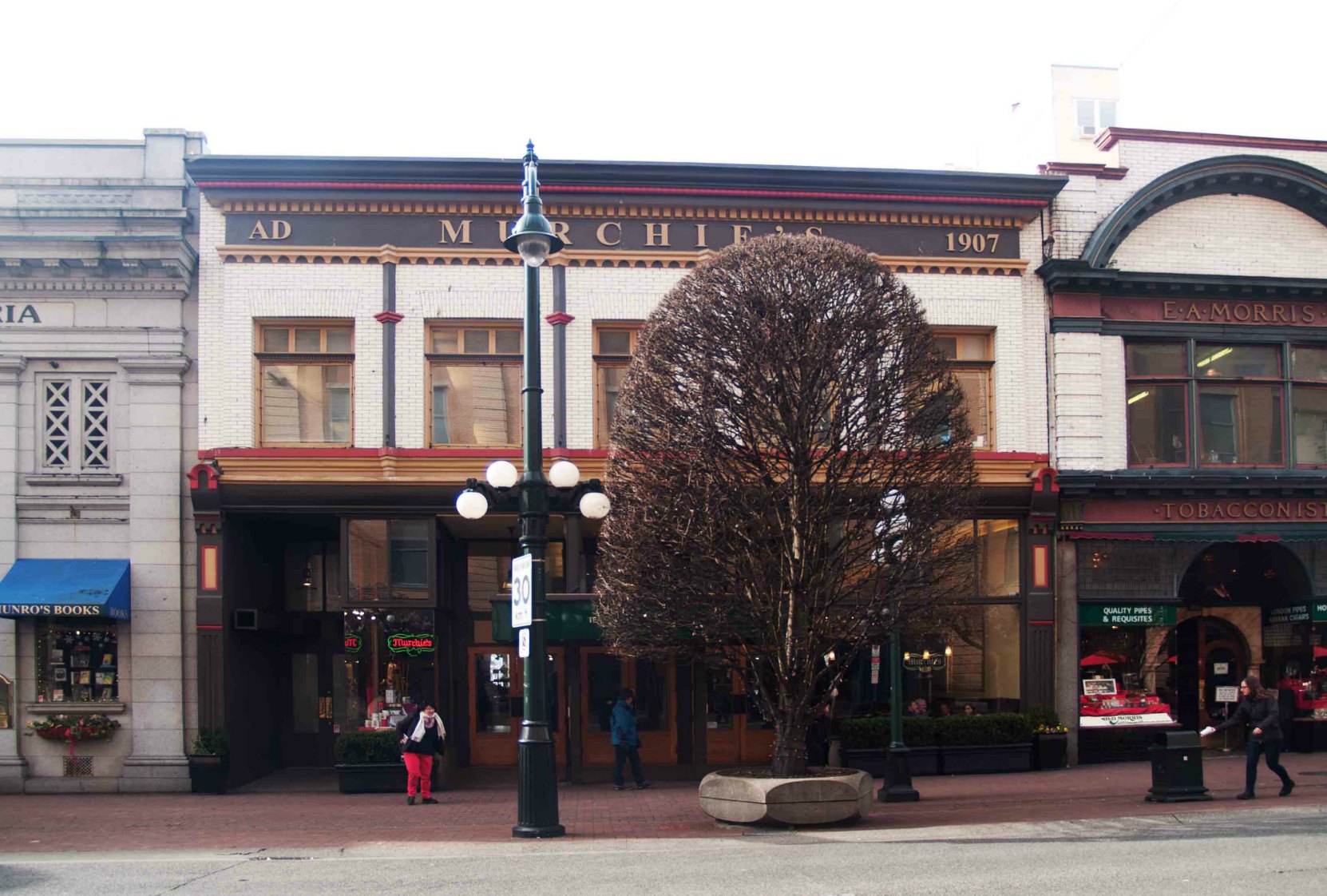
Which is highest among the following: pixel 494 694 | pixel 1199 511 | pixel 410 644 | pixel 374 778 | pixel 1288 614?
pixel 1199 511

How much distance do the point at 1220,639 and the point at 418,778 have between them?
13.7 m

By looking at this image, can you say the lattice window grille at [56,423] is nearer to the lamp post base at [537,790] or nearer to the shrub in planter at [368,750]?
the shrub in planter at [368,750]

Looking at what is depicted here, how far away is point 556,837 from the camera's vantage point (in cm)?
1317

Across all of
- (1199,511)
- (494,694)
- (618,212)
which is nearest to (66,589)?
(494,694)

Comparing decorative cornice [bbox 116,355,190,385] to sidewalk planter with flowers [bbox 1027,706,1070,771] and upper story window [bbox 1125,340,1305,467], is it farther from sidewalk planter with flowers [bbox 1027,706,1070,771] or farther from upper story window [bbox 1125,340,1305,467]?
upper story window [bbox 1125,340,1305,467]

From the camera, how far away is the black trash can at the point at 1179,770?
14648 mm

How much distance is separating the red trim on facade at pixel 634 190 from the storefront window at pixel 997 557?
199 inches

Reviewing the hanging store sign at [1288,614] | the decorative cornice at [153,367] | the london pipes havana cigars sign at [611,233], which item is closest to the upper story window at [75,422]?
the decorative cornice at [153,367]

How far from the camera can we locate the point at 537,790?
42.8 ft

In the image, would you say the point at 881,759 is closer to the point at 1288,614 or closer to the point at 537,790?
the point at 537,790

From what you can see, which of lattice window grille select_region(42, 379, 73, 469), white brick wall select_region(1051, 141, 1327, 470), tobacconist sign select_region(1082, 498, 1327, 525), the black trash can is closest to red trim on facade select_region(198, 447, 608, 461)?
lattice window grille select_region(42, 379, 73, 469)

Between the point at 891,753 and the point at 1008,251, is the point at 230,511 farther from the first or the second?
the point at 1008,251

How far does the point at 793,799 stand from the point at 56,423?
12.3 metres

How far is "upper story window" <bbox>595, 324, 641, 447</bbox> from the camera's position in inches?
762
